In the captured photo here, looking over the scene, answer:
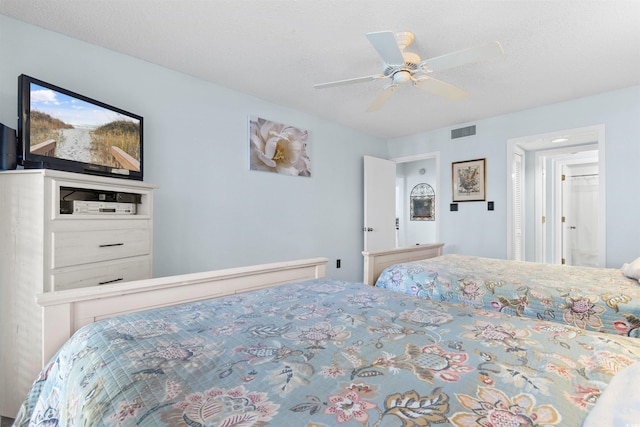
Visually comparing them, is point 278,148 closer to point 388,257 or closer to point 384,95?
point 384,95

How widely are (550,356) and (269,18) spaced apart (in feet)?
7.22

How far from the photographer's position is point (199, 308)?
128 centimetres

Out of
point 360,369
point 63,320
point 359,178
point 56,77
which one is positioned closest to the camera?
point 360,369

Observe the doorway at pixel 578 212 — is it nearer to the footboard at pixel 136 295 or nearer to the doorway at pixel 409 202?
the doorway at pixel 409 202

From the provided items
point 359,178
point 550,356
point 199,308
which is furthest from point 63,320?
point 359,178

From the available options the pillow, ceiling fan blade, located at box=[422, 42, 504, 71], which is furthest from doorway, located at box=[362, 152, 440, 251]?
ceiling fan blade, located at box=[422, 42, 504, 71]

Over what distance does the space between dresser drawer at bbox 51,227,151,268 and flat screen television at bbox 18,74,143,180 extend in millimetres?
453

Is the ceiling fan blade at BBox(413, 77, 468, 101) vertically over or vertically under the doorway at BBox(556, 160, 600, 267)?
over

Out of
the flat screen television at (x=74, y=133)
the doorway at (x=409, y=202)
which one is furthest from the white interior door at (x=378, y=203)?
the flat screen television at (x=74, y=133)

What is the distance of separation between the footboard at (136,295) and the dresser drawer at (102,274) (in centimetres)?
62

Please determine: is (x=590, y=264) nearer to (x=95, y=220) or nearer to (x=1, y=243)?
(x=95, y=220)

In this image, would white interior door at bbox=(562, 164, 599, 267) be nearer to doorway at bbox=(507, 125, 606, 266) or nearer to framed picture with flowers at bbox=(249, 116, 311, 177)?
doorway at bbox=(507, 125, 606, 266)

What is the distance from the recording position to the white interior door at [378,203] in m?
4.36

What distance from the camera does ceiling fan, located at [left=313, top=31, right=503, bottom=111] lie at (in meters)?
1.70
